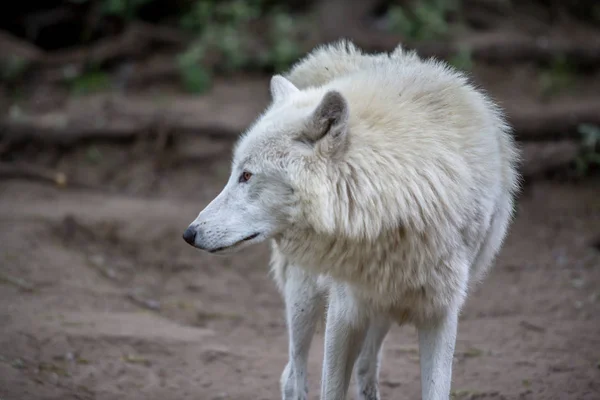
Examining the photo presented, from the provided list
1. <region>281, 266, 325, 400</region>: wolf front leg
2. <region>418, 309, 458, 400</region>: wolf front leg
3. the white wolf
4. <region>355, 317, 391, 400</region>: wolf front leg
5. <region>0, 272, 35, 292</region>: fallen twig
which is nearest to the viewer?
the white wolf

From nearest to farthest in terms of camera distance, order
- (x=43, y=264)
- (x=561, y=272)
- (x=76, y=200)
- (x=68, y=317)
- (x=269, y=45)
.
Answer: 1. (x=68, y=317)
2. (x=43, y=264)
3. (x=561, y=272)
4. (x=76, y=200)
5. (x=269, y=45)

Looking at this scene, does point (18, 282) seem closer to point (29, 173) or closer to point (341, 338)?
point (29, 173)

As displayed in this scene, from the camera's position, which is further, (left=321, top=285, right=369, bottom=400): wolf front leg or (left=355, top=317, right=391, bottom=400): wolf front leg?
(left=355, top=317, right=391, bottom=400): wolf front leg

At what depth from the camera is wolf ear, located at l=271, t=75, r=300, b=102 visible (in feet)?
12.5

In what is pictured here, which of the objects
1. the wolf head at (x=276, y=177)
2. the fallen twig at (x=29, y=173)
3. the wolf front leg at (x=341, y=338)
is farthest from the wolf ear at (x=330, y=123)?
the fallen twig at (x=29, y=173)

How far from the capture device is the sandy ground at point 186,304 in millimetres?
4844

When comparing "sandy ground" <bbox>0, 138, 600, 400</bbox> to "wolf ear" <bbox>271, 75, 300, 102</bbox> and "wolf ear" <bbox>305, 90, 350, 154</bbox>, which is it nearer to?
"wolf ear" <bbox>271, 75, 300, 102</bbox>

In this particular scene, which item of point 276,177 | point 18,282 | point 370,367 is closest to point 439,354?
point 370,367

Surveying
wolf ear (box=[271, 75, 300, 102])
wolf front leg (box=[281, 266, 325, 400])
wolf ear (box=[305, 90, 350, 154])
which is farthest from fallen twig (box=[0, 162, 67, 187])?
wolf ear (box=[305, 90, 350, 154])

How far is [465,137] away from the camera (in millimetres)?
3604

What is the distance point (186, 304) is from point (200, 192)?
2.35m

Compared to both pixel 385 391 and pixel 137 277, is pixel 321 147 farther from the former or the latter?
pixel 137 277

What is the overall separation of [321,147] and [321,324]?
152 centimetres

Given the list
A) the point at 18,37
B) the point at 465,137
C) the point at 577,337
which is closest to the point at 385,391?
the point at 577,337
